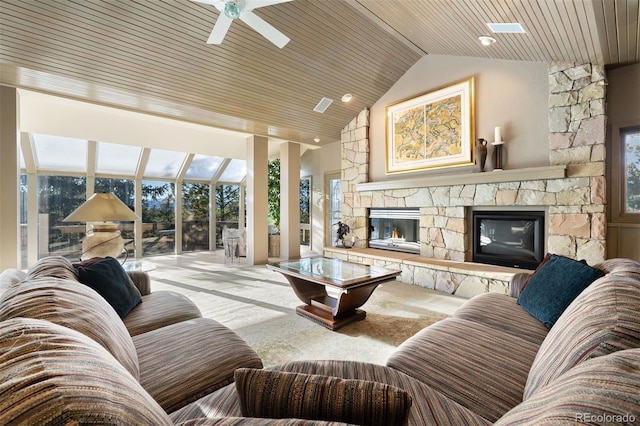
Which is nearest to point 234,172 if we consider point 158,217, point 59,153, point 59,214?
point 158,217

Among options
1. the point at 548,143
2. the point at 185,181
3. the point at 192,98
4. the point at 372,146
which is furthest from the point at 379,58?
the point at 185,181

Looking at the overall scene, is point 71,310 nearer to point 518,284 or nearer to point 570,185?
point 518,284

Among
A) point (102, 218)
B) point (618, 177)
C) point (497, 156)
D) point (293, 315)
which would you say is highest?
point (497, 156)

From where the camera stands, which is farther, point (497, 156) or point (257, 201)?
point (257, 201)

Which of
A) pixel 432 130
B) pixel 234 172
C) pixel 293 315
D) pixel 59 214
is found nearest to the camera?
pixel 293 315

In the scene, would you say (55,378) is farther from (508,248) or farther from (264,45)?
(508,248)

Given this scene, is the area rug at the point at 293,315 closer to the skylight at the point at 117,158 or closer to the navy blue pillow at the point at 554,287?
the navy blue pillow at the point at 554,287

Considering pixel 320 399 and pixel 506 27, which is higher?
pixel 506 27

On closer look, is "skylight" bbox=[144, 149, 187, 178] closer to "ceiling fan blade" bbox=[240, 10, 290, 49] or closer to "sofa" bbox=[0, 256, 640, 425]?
"ceiling fan blade" bbox=[240, 10, 290, 49]

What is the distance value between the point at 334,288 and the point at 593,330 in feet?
7.36

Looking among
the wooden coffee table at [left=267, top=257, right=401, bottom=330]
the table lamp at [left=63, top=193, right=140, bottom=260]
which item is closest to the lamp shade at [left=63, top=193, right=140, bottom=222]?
the table lamp at [left=63, top=193, right=140, bottom=260]

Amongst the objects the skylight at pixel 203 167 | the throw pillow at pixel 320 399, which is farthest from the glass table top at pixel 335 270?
the skylight at pixel 203 167

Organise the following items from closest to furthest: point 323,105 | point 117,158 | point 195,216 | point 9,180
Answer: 1. point 9,180
2. point 323,105
3. point 117,158
4. point 195,216

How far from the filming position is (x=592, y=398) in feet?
1.69
